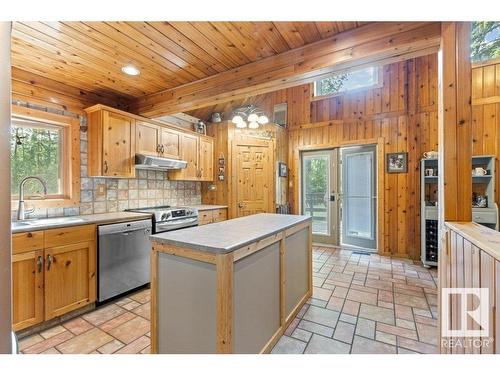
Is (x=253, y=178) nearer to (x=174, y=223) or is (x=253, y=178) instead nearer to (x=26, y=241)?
(x=174, y=223)

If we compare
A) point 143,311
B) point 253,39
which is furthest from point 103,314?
point 253,39

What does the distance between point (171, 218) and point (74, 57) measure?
6.62 ft

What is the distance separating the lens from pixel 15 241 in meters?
1.98

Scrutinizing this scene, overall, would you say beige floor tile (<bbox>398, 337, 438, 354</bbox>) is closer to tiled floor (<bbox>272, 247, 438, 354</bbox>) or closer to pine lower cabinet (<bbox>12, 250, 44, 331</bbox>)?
tiled floor (<bbox>272, 247, 438, 354</bbox>)

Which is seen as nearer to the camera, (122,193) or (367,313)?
(367,313)

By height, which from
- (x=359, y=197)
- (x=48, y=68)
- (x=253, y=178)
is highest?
(x=48, y=68)

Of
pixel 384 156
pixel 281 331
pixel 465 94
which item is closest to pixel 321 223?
pixel 384 156

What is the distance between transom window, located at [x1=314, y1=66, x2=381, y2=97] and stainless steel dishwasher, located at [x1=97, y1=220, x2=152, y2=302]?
13.9ft

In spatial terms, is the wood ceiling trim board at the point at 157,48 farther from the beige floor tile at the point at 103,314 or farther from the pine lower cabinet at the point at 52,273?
the beige floor tile at the point at 103,314

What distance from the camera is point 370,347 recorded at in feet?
6.27

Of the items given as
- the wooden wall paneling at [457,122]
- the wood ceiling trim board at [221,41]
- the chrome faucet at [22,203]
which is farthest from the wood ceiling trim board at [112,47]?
the wooden wall paneling at [457,122]

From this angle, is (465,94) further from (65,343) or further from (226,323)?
(65,343)

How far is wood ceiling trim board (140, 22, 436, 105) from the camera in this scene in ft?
6.05

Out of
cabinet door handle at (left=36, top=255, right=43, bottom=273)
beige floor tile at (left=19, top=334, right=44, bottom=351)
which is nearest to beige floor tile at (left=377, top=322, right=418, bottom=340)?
beige floor tile at (left=19, top=334, right=44, bottom=351)
